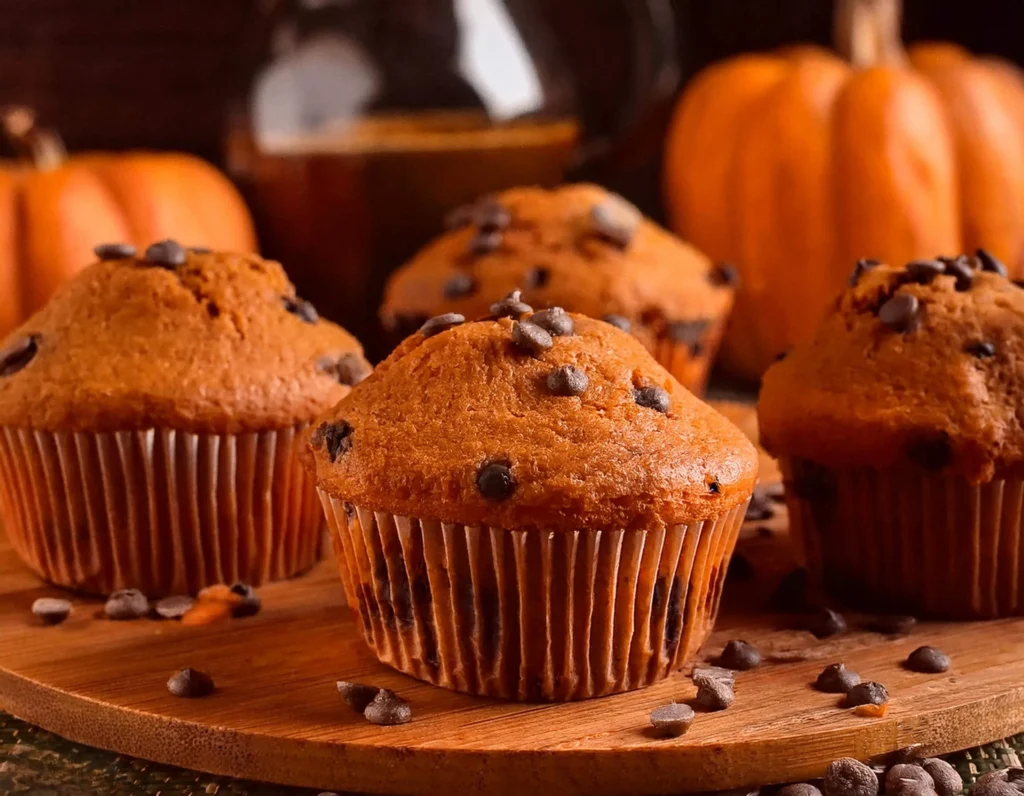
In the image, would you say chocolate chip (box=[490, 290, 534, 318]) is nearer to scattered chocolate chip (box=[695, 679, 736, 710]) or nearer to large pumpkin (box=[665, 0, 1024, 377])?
scattered chocolate chip (box=[695, 679, 736, 710])

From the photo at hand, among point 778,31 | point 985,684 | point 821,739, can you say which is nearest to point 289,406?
point 821,739

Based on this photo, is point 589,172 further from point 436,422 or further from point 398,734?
point 398,734

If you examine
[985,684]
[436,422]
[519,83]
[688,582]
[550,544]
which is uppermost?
[519,83]

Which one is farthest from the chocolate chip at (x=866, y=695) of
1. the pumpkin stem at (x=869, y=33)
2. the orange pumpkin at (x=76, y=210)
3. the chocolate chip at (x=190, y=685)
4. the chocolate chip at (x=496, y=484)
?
the pumpkin stem at (x=869, y=33)

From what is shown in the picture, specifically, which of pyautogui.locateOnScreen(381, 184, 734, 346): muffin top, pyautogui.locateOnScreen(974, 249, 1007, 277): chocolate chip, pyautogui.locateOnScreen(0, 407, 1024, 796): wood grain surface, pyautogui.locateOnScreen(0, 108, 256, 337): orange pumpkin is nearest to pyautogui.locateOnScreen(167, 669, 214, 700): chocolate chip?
pyautogui.locateOnScreen(0, 407, 1024, 796): wood grain surface

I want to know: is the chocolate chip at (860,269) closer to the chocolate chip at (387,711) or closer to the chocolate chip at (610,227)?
the chocolate chip at (610,227)

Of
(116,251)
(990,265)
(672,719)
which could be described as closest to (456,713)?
(672,719)

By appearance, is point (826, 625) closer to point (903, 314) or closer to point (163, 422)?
point (903, 314)
